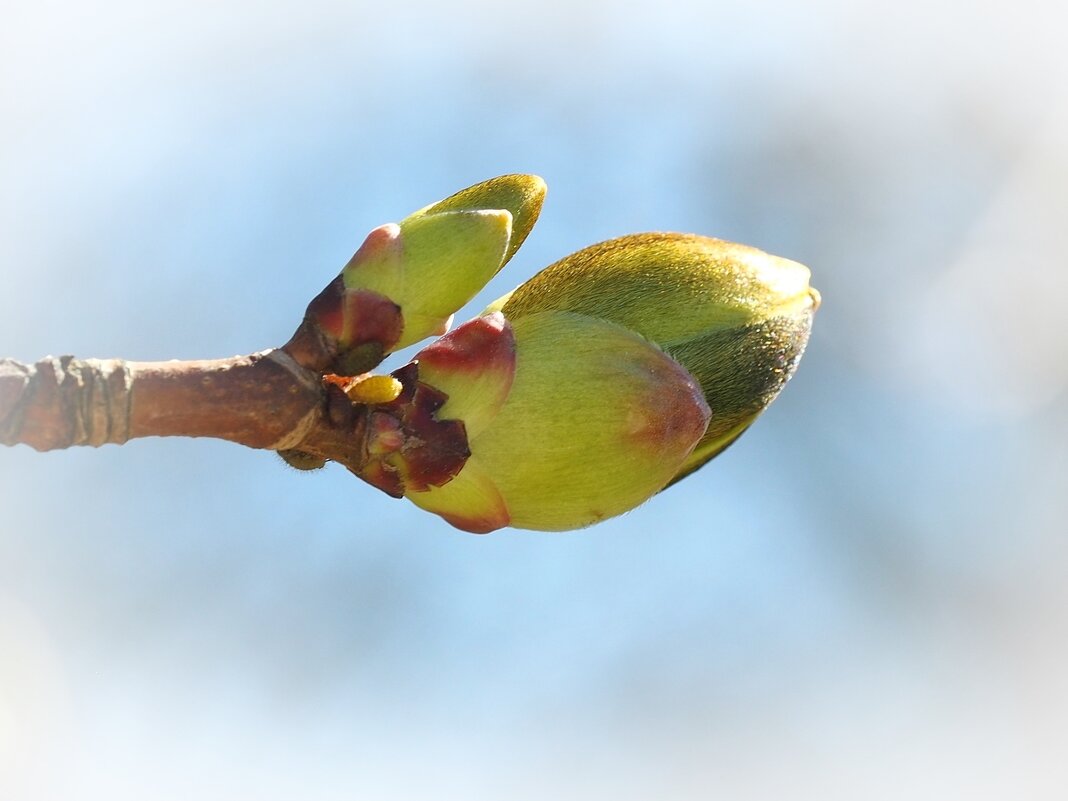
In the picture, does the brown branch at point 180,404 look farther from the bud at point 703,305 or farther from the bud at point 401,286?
the bud at point 703,305

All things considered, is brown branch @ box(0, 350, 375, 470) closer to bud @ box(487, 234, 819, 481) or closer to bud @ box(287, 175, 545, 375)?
bud @ box(287, 175, 545, 375)

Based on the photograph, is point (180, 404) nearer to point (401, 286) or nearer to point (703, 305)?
point (401, 286)

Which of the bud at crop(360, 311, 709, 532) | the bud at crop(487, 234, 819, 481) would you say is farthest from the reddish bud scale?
the bud at crop(487, 234, 819, 481)

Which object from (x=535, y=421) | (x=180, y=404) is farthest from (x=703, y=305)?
(x=180, y=404)

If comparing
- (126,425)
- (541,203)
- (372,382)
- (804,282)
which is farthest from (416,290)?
(804,282)

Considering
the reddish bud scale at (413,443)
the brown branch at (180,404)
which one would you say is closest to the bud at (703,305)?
the reddish bud scale at (413,443)

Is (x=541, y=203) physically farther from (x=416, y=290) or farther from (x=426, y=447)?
(x=426, y=447)
